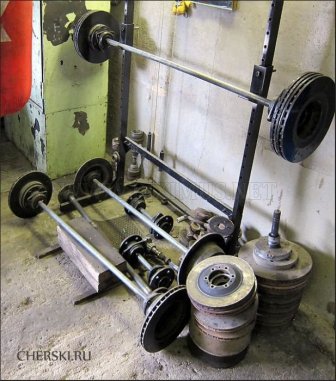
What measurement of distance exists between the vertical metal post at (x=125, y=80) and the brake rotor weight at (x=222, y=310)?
2.39ft

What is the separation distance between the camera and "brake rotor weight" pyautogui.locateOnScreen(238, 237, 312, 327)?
4.33ft

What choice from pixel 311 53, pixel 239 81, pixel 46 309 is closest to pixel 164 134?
pixel 239 81

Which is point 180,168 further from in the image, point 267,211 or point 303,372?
point 303,372

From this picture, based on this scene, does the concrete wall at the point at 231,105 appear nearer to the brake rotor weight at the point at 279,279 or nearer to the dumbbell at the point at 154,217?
the brake rotor weight at the point at 279,279

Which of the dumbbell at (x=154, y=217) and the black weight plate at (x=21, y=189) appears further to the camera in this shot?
the dumbbell at (x=154, y=217)

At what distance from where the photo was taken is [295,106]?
3.46ft

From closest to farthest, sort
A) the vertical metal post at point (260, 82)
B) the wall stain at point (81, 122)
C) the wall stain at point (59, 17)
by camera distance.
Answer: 1. the wall stain at point (59, 17)
2. the wall stain at point (81, 122)
3. the vertical metal post at point (260, 82)

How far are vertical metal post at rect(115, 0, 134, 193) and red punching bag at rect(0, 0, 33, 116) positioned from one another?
86cm

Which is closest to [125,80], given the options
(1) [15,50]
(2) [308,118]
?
(2) [308,118]

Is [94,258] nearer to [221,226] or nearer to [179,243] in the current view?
[179,243]

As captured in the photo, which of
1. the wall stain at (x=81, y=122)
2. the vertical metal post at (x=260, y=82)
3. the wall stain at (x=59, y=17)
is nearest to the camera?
the wall stain at (x=59, y=17)

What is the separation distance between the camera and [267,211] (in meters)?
1.59

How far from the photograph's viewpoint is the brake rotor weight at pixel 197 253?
1384 millimetres

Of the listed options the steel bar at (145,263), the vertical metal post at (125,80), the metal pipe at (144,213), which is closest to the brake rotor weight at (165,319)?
the steel bar at (145,263)
